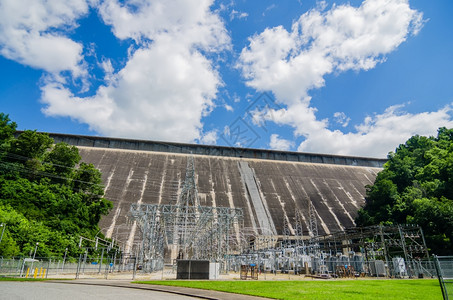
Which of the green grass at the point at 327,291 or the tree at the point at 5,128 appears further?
the tree at the point at 5,128

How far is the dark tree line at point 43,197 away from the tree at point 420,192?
39.1m

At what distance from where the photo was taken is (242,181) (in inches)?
2298

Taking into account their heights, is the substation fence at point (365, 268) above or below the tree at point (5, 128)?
below

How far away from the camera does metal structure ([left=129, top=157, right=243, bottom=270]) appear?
25734 mm

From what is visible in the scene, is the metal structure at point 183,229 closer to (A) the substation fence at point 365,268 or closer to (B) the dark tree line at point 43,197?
(A) the substation fence at point 365,268

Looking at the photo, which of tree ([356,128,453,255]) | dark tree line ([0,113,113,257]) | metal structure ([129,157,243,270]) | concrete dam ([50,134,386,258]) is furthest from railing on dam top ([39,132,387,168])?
metal structure ([129,157,243,270])

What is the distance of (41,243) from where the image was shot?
2681 cm

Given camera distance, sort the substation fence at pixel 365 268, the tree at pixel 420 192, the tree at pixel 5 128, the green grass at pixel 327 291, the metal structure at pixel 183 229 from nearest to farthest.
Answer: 1. the green grass at pixel 327 291
2. the substation fence at pixel 365 268
3. the metal structure at pixel 183 229
4. the tree at pixel 420 192
5. the tree at pixel 5 128

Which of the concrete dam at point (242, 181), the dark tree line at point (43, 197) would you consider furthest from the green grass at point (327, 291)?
the concrete dam at point (242, 181)

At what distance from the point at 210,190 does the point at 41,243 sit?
3076cm

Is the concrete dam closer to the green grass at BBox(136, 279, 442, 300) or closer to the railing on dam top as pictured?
the railing on dam top

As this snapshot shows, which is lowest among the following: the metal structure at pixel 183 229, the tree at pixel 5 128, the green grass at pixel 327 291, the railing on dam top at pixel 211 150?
the green grass at pixel 327 291

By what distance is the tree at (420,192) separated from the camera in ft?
88.9

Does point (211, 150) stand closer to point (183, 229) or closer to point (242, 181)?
point (242, 181)
